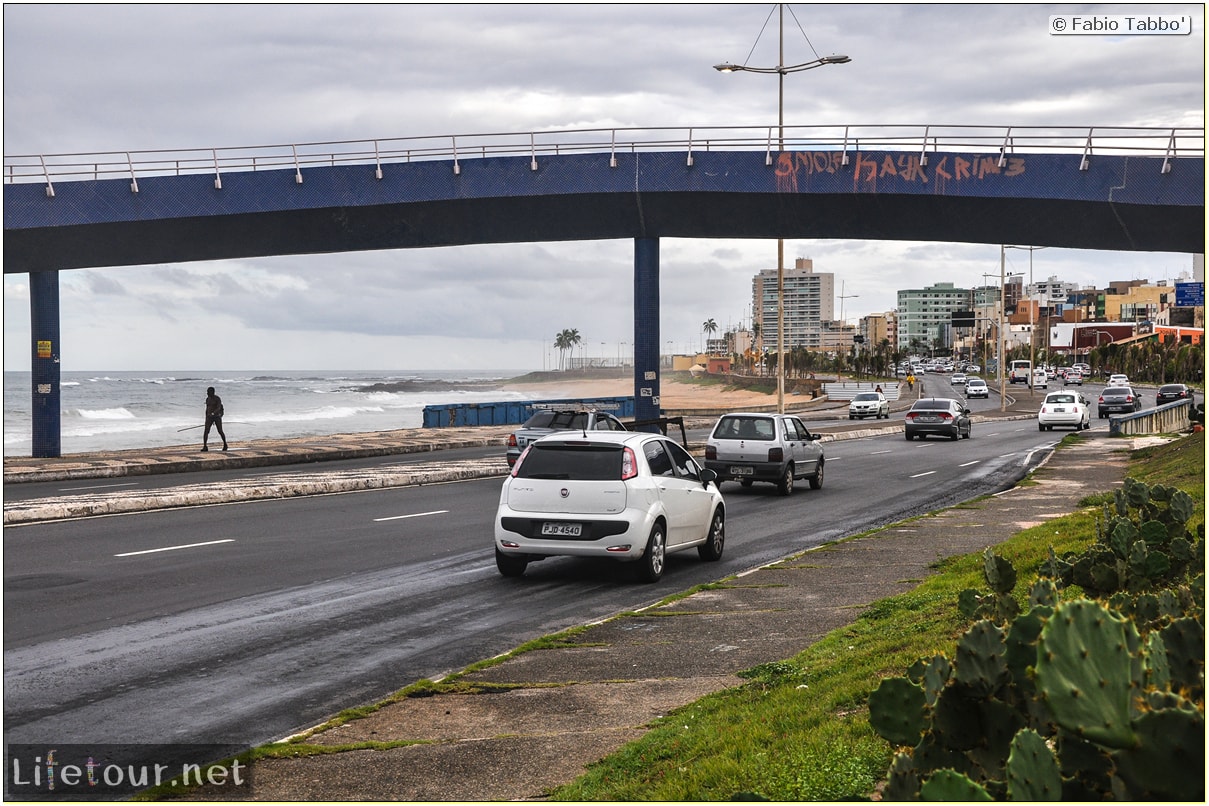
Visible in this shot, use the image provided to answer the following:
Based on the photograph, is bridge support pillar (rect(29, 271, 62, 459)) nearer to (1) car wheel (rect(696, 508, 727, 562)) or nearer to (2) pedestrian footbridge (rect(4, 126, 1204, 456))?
(2) pedestrian footbridge (rect(4, 126, 1204, 456))

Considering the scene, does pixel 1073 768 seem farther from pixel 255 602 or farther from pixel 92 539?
pixel 92 539

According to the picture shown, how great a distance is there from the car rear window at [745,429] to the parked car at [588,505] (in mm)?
10524

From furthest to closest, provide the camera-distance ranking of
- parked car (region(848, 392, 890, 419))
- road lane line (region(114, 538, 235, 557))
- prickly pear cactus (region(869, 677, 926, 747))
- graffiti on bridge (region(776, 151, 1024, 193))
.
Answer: parked car (region(848, 392, 890, 419)), graffiti on bridge (region(776, 151, 1024, 193)), road lane line (region(114, 538, 235, 557)), prickly pear cactus (region(869, 677, 926, 747))

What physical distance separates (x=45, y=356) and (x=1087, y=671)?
36.3 metres

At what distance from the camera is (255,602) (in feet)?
37.5

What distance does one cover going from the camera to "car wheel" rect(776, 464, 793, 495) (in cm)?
2359

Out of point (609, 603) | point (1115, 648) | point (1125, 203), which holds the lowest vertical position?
point (609, 603)

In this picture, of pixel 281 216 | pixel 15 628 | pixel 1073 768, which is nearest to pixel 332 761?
pixel 1073 768

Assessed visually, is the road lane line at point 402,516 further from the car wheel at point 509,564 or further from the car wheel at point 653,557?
the car wheel at point 653,557

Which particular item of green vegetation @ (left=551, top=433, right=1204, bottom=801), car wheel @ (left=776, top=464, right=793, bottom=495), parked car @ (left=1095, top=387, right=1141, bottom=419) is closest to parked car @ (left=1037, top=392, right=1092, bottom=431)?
parked car @ (left=1095, top=387, right=1141, bottom=419)

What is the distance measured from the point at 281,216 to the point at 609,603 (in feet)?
83.1

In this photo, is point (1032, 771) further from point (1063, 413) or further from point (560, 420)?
point (1063, 413)

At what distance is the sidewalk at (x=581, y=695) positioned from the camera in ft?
19.5

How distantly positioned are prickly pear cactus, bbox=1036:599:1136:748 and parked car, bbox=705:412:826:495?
19.7 meters
